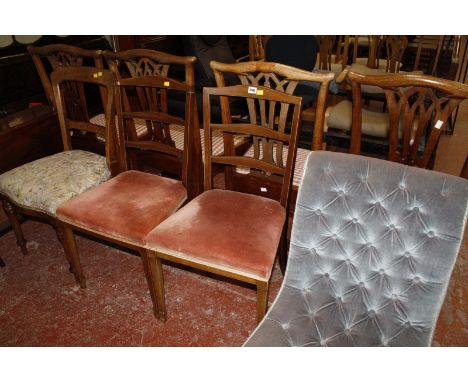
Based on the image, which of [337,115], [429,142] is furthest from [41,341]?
[337,115]

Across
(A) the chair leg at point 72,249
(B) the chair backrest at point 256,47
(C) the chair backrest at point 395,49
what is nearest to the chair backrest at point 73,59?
(A) the chair leg at point 72,249

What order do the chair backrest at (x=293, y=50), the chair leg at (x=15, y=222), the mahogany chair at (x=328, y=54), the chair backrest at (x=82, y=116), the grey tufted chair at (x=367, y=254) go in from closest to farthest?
Result: 1. the grey tufted chair at (x=367, y=254)
2. the chair backrest at (x=82, y=116)
3. the chair leg at (x=15, y=222)
4. the chair backrest at (x=293, y=50)
5. the mahogany chair at (x=328, y=54)

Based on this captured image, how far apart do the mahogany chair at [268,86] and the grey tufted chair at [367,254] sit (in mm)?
366

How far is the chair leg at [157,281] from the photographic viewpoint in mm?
1444

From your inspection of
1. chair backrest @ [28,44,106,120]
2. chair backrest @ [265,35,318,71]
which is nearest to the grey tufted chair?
chair backrest @ [28,44,106,120]

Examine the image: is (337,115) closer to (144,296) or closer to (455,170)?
(455,170)

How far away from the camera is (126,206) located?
153 cm

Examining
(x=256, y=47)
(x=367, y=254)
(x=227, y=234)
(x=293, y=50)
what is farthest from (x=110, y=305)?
(x=256, y=47)

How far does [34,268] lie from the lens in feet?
6.28

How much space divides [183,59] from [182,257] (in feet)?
2.78

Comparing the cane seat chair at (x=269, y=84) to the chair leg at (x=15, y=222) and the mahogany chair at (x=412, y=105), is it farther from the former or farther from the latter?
the chair leg at (x=15, y=222)

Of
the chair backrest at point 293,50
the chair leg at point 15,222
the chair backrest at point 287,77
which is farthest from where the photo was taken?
the chair backrest at point 293,50

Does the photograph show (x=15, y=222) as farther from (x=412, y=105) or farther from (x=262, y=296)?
(x=412, y=105)
